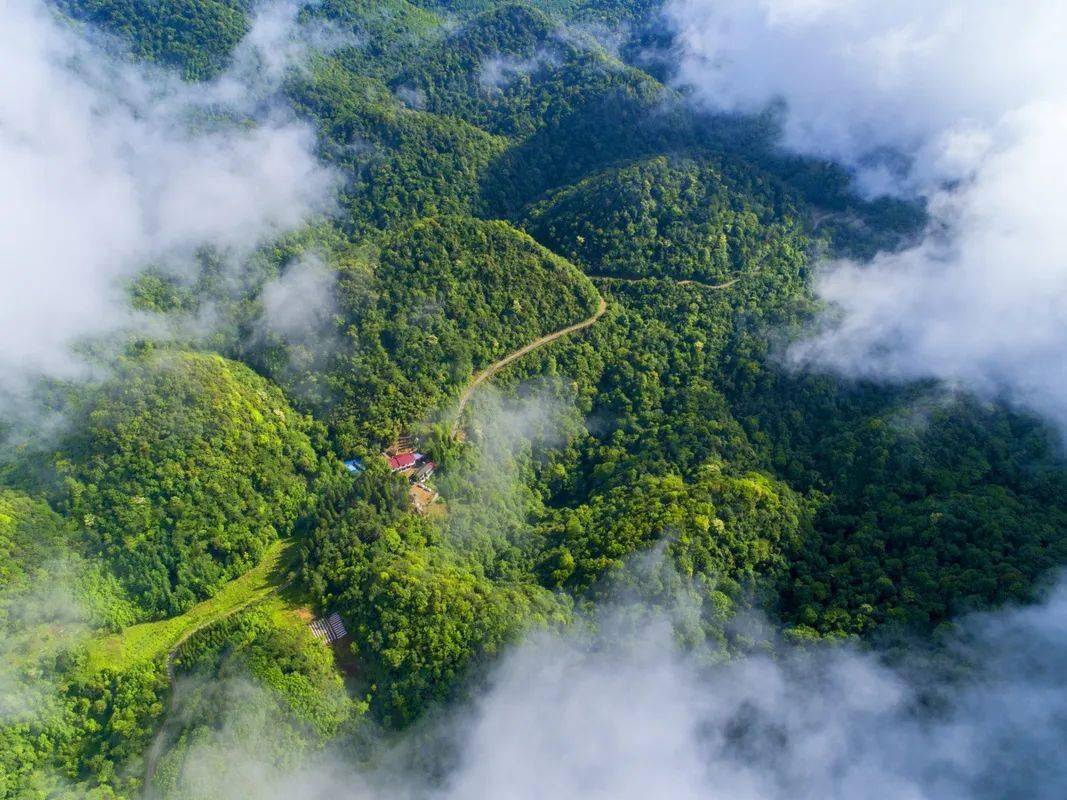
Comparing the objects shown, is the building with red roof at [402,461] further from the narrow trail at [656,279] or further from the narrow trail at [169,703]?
the narrow trail at [656,279]

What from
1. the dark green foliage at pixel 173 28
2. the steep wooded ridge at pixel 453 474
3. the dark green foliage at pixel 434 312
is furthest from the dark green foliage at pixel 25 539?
the dark green foliage at pixel 173 28

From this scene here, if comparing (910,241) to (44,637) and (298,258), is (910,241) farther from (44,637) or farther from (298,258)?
(44,637)

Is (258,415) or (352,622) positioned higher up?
(258,415)

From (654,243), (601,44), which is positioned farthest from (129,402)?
(601,44)

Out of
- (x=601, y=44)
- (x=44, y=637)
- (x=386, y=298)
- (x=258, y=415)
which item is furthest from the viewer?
(x=601, y=44)

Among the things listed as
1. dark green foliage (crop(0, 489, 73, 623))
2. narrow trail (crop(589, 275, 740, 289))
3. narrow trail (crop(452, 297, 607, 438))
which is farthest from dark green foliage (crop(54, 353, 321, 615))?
narrow trail (crop(589, 275, 740, 289))

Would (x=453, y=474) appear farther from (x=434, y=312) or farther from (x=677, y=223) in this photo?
(x=677, y=223)
